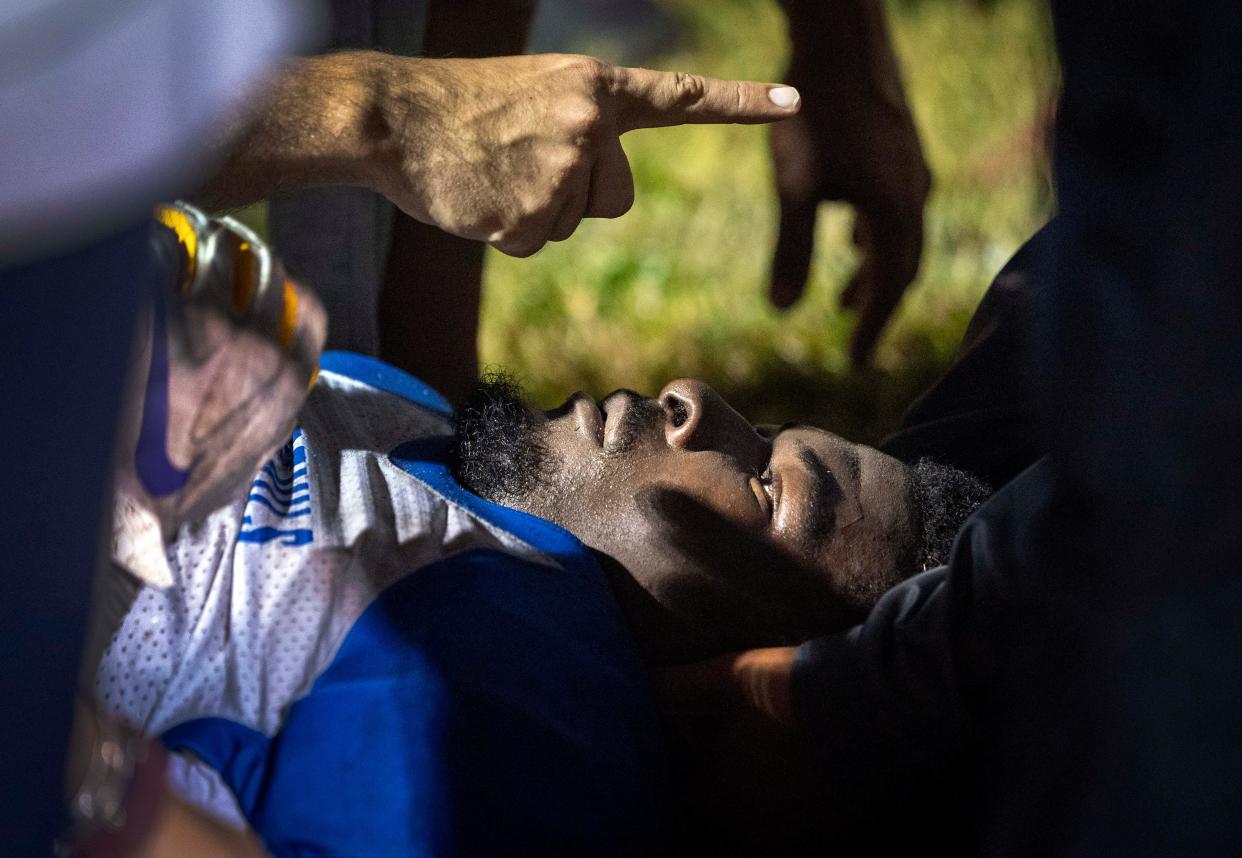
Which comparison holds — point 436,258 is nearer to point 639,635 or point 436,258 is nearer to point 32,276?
point 639,635

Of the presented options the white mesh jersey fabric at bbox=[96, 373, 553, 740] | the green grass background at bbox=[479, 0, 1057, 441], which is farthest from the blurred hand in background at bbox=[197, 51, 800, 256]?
the green grass background at bbox=[479, 0, 1057, 441]

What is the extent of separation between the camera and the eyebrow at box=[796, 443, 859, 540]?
54.3 inches

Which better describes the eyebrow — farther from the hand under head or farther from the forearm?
the forearm

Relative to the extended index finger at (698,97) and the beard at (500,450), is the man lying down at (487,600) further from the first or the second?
the extended index finger at (698,97)

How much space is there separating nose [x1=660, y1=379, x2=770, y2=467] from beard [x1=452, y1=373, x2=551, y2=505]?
0.17m

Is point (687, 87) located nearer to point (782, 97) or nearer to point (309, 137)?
point (782, 97)

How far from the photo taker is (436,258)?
2.11 m

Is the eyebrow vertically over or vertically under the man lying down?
over

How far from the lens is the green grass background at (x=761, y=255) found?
246 centimetres

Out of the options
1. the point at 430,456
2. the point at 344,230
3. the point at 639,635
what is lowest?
the point at 639,635

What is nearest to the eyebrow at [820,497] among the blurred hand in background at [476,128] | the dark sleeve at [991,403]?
the dark sleeve at [991,403]

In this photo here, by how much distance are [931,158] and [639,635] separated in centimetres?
186

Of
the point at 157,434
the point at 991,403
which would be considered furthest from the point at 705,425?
the point at 157,434

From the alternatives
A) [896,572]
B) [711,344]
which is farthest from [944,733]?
[711,344]
